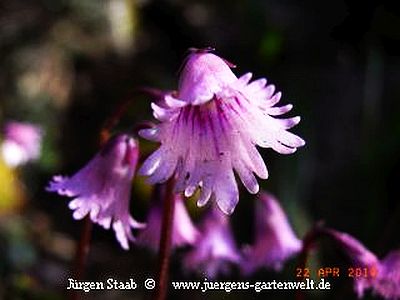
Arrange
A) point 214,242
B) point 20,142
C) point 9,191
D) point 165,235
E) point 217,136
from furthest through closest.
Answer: point 9,191
point 20,142
point 214,242
point 165,235
point 217,136

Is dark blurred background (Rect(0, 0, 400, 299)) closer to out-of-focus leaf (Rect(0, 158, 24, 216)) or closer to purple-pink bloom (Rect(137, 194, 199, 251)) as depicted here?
out-of-focus leaf (Rect(0, 158, 24, 216))

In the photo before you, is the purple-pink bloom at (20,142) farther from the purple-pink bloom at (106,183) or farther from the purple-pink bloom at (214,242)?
the purple-pink bloom at (106,183)

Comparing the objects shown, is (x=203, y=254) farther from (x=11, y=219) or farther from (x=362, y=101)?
(x=362, y=101)

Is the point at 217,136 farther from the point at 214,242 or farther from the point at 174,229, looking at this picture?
the point at 214,242

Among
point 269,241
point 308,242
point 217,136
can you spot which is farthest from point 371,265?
point 217,136

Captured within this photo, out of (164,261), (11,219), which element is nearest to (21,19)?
(11,219)

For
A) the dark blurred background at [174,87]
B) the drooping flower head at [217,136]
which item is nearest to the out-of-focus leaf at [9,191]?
the dark blurred background at [174,87]
